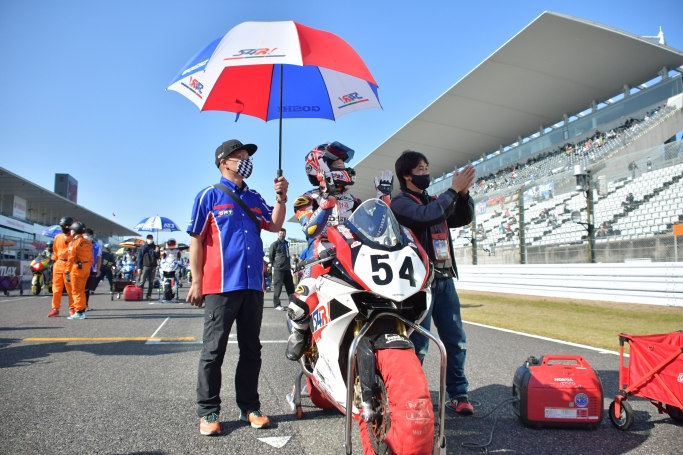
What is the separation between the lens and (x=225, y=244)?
3561 mm

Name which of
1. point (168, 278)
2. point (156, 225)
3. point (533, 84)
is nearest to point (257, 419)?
point (168, 278)

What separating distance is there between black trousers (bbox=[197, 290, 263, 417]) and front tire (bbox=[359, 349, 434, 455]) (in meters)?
1.33

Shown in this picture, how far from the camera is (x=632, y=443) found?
3.08 m

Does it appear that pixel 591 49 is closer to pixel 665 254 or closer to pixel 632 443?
pixel 665 254

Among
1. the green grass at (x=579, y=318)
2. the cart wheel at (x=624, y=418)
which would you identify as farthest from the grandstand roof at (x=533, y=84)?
the cart wheel at (x=624, y=418)

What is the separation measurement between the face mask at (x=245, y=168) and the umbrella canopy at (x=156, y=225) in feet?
62.2

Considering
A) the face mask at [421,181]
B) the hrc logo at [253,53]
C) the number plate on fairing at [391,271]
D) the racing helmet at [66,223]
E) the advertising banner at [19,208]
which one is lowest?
the number plate on fairing at [391,271]

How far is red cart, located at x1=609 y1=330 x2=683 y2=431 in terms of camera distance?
324cm

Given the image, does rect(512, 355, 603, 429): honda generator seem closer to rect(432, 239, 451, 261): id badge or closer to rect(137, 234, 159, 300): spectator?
rect(432, 239, 451, 261): id badge

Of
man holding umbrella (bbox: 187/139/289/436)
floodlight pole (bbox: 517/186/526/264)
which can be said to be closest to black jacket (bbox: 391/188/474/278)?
man holding umbrella (bbox: 187/139/289/436)

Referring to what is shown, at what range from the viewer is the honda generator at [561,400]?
3.32 metres

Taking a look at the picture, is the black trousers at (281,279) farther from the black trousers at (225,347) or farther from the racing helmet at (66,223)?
Answer: the black trousers at (225,347)

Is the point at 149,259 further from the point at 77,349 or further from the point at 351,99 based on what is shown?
the point at 351,99

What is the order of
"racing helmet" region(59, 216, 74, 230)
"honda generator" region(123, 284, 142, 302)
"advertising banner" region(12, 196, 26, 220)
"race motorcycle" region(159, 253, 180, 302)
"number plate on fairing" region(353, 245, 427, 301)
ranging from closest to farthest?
1. "number plate on fairing" region(353, 245, 427, 301)
2. "racing helmet" region(59, 216, 74, 230)
3. "race motorcycle" region(159, 253, 180, 302)
4. "honda generator" region(123, 284, 142, 302)
5. "advertising banner" region(12, 196, 26, 220)
